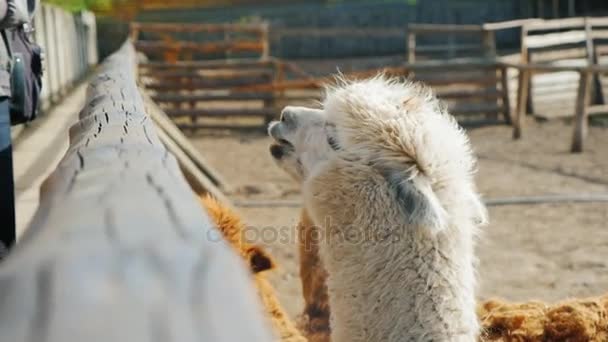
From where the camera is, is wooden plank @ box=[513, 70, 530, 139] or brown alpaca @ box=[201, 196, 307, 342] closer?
brown alpaca @ box=[201, 196, 307, 342]

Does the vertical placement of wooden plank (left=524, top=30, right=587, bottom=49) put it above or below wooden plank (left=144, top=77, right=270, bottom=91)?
above

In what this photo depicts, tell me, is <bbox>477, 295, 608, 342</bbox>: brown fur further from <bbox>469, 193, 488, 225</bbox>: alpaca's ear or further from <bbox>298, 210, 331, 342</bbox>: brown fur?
<bbox>298, 210, 331, 342</bbox>: brown fur

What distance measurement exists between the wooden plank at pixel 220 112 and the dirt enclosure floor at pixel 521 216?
210cm

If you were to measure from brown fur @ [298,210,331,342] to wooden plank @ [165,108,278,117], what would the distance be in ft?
34.9

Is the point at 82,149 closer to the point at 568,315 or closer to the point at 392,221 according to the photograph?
the point at 392,221

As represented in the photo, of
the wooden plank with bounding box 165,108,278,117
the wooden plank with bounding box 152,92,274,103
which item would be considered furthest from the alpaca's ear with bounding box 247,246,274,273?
the wooden plank with bounding box 152,92,274,103

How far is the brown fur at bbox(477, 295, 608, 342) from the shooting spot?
8.89 ft

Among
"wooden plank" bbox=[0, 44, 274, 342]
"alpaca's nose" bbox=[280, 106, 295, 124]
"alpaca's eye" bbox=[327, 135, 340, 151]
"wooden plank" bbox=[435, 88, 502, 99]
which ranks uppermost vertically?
"wooden plank" bbox=[0, 44, 274, 342]

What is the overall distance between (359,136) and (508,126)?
1124 cm

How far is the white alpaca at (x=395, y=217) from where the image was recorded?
2.36 m

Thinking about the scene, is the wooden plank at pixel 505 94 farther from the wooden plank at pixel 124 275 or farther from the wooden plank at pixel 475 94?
the wooden plank at pixel 124 275

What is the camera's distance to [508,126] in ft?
44.1

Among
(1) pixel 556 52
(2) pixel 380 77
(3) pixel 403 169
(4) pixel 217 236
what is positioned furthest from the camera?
(1) pixel 556 52

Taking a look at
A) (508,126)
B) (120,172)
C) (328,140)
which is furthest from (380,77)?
(508,126)
